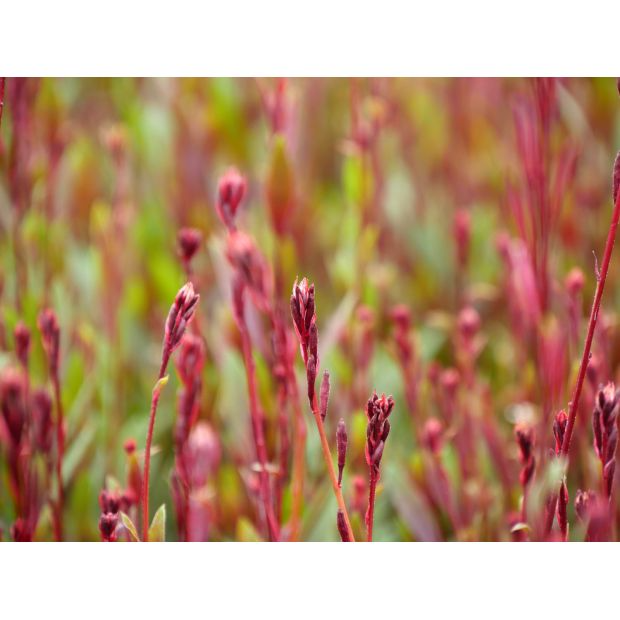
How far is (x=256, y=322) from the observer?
2.35 ft

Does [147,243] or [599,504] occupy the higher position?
[147,243]

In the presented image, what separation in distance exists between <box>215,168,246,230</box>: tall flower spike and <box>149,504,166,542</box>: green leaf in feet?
0.62

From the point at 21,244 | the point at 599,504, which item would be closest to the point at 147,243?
the point at 21,244

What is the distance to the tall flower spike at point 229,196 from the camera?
19.0 inches

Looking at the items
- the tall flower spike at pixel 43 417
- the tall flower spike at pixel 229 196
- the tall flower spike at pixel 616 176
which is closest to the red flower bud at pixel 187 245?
the tall flower spike at pixel 229 196

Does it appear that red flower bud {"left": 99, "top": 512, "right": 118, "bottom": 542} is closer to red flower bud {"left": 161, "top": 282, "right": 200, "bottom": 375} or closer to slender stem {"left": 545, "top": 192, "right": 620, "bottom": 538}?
red flower bud {"left": 161, "top": 282, "right": 200, "bottom": 375}

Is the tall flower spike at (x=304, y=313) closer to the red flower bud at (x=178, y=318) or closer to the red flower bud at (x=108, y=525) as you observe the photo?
the red flower bud at (x=178, y=318)

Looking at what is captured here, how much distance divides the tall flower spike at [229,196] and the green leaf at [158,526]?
0.62ft

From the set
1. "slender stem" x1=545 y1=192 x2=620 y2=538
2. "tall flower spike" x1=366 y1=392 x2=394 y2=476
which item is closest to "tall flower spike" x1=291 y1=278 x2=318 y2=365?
"tall flower spike" x1=366 y1=392 x2=394 y2=476

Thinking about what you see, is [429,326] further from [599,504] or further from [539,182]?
[599,504]

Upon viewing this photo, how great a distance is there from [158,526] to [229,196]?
22cm

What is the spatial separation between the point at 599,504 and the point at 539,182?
0.30m

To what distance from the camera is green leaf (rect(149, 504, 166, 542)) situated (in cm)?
48
